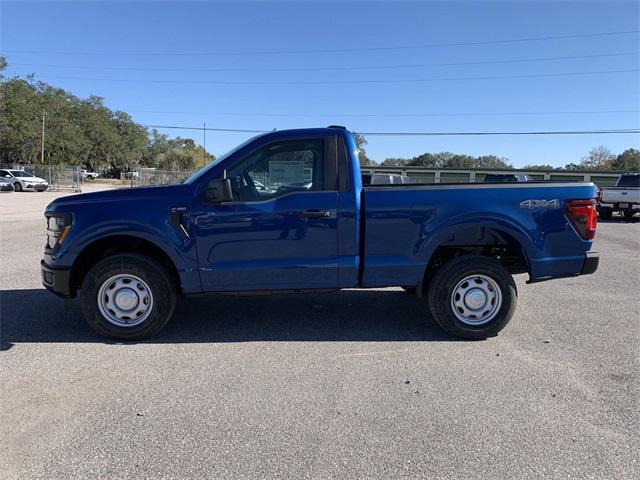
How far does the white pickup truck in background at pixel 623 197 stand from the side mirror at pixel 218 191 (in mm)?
20817

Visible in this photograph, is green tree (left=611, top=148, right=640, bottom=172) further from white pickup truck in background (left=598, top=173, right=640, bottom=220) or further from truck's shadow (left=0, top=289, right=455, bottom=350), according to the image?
truck's shadow (left=0, top=289, right=455, bottom=350)

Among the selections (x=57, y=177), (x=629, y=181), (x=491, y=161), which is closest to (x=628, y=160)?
(x=491, y=161)

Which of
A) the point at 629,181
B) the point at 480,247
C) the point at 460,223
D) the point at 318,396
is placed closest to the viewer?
the point at 318,396

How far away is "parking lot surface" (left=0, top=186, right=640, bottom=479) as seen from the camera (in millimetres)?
2697

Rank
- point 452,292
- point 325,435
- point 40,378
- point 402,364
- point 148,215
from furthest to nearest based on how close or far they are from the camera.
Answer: point 452,292 < point 148,215 < point 402,364 < point 40,378 < point 325,435

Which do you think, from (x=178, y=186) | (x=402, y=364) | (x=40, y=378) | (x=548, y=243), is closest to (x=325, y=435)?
(x=402, y=364)

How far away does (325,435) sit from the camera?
9.70 feet

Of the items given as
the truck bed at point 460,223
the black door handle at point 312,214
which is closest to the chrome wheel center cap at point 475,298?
the truck bed at point 460,223

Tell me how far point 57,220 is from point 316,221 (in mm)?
2475

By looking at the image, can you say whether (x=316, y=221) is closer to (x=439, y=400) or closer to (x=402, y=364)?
(x=402, y=364)

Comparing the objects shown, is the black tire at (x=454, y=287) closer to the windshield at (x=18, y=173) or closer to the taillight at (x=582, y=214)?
Answer: the taillight at (x=582, y=214)

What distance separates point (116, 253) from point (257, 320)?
163 centimetres

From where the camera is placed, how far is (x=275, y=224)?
4.41 meters

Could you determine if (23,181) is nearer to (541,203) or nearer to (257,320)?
(257,320)
